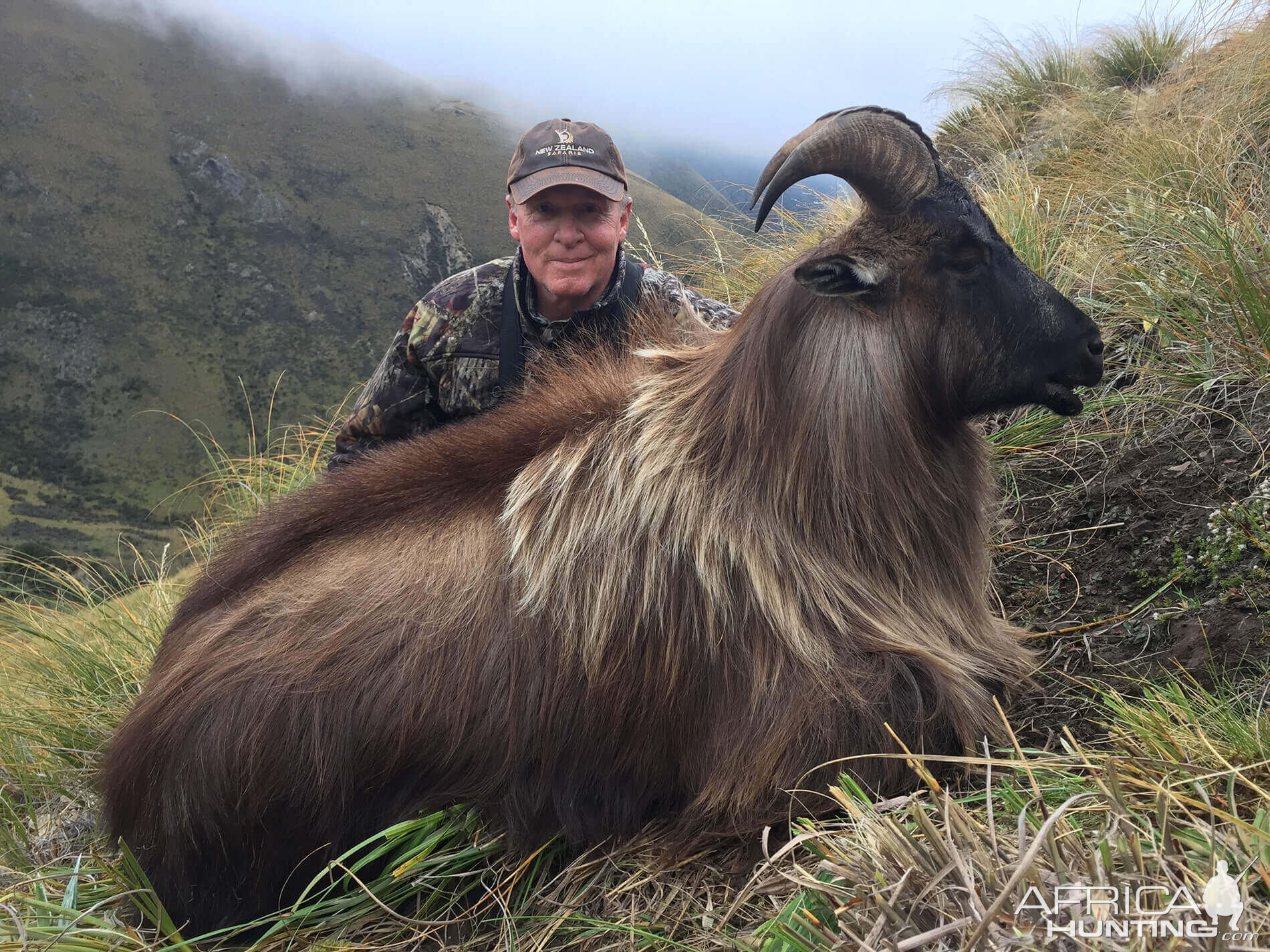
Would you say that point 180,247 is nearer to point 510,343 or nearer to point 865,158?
point 510,343

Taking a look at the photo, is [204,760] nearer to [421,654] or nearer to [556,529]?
[421,654]

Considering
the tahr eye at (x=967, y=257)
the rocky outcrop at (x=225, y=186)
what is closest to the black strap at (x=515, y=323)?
the tahr eye at (x=967, y=257)

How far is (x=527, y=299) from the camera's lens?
507cm

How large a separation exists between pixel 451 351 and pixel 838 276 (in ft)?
8.76

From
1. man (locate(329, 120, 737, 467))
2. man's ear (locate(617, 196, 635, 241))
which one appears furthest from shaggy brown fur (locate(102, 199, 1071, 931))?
man's ear (locate(617, 196, 635, 241))

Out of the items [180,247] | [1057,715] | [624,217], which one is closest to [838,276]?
[1057,715]

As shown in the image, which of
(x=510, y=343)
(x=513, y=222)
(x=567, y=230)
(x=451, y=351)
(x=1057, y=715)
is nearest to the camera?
(x=1057, y=715)

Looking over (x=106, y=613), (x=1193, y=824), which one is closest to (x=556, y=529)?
(x=1193, y=824)

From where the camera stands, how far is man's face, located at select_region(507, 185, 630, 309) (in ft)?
15.7

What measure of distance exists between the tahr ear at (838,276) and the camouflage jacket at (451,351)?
1929 mm

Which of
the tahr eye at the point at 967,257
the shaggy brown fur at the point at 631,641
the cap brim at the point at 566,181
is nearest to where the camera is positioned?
the shaggy brown fur at the point at 631,641

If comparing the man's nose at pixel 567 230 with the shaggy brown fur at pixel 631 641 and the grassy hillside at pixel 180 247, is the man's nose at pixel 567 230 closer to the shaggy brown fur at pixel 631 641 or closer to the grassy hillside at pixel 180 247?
the shaggy brown fur at pixel 631 641

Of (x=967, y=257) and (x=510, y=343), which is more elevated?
(x=967, y=257)

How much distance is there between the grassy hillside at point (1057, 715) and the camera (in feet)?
6.16
